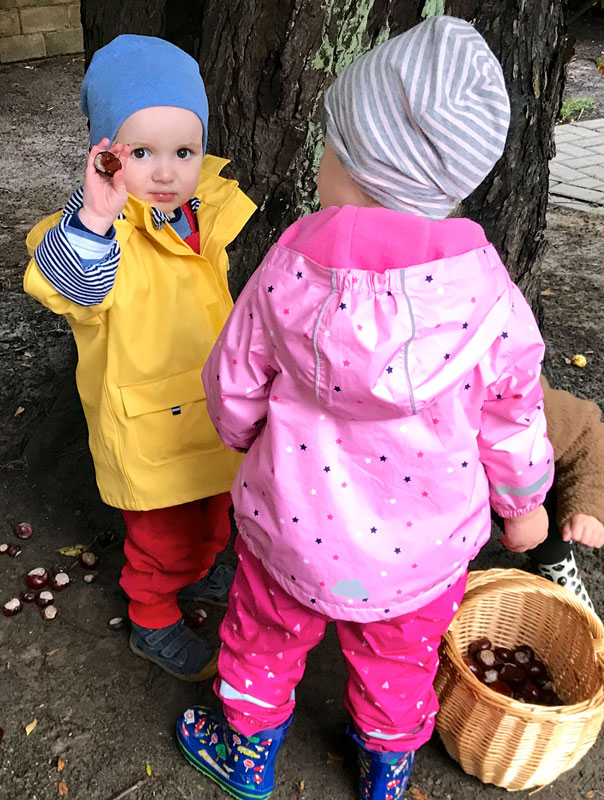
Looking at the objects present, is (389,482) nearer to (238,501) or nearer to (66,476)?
(238,501)

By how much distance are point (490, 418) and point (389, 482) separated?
25cm

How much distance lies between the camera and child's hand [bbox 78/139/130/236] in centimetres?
167

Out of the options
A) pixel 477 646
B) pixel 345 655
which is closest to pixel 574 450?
pixel 477 646

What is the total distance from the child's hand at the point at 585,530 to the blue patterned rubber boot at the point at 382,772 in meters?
0.67

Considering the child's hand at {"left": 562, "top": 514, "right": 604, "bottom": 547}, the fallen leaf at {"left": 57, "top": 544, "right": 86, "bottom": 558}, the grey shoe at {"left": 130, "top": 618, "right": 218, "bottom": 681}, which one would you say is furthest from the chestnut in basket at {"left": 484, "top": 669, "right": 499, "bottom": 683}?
the fallen leaf at {"left": 57, "top": 544, "right": 86, "bottom": 558}

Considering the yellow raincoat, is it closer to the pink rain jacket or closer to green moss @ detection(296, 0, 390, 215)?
the pink rain jacket

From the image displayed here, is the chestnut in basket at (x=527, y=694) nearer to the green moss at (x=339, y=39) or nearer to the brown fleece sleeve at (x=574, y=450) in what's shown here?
the brown fleece sleeve at (x=574, y=450)

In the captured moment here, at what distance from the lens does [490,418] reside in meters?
1.67

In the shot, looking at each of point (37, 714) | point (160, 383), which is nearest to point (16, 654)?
point (37, 714)

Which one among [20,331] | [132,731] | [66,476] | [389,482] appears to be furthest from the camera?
[20,331]

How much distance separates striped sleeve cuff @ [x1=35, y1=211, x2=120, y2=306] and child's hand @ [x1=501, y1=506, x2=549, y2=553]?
1006 mm

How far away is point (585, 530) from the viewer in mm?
2143

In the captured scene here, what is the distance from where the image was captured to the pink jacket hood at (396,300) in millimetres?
1418

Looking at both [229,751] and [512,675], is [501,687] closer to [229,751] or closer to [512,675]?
[512,675]
